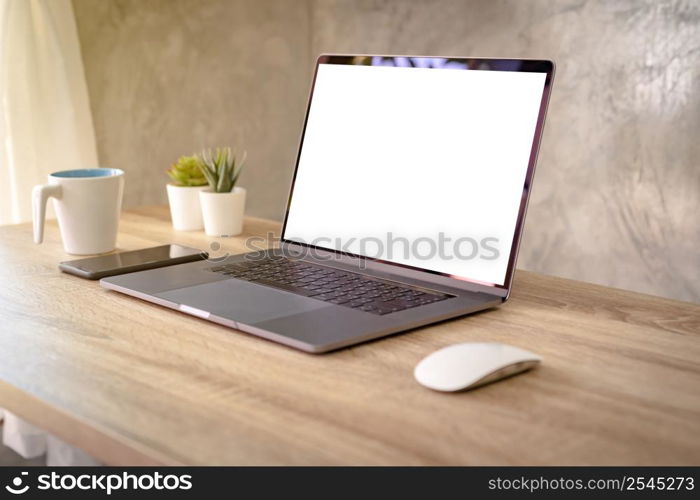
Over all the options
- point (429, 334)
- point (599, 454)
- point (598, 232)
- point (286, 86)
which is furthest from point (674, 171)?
point (599, 454)

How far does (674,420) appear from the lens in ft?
2.12

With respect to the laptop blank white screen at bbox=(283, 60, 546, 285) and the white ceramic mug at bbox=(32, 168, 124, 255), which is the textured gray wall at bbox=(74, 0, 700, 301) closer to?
the white ceramic mug at bbox=(32, 168, 124, 255)

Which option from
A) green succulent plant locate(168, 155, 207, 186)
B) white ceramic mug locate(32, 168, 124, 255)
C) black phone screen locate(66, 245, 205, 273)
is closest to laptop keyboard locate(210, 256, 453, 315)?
black phone screen locate(66, 245, 205, 273)

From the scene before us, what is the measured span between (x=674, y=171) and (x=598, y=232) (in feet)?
0.98

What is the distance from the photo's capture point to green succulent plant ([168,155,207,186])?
1.45m

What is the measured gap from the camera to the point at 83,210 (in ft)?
4.05

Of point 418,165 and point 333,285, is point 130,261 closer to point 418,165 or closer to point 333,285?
point 333,285

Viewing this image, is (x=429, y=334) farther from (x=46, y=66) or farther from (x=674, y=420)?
(x=46, y=66)

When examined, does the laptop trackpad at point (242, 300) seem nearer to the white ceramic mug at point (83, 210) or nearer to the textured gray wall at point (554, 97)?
the white ceramic mug at point (83, 210)

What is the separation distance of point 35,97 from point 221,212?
0.92m

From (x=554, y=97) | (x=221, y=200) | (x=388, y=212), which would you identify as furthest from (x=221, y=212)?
(x=554, y=97)

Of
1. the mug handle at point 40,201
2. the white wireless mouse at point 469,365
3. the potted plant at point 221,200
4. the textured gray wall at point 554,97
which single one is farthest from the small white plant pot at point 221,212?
the textured gray wall at point 554,97

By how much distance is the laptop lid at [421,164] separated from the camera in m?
0.96

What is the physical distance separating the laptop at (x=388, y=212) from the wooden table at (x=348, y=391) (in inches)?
1.4
